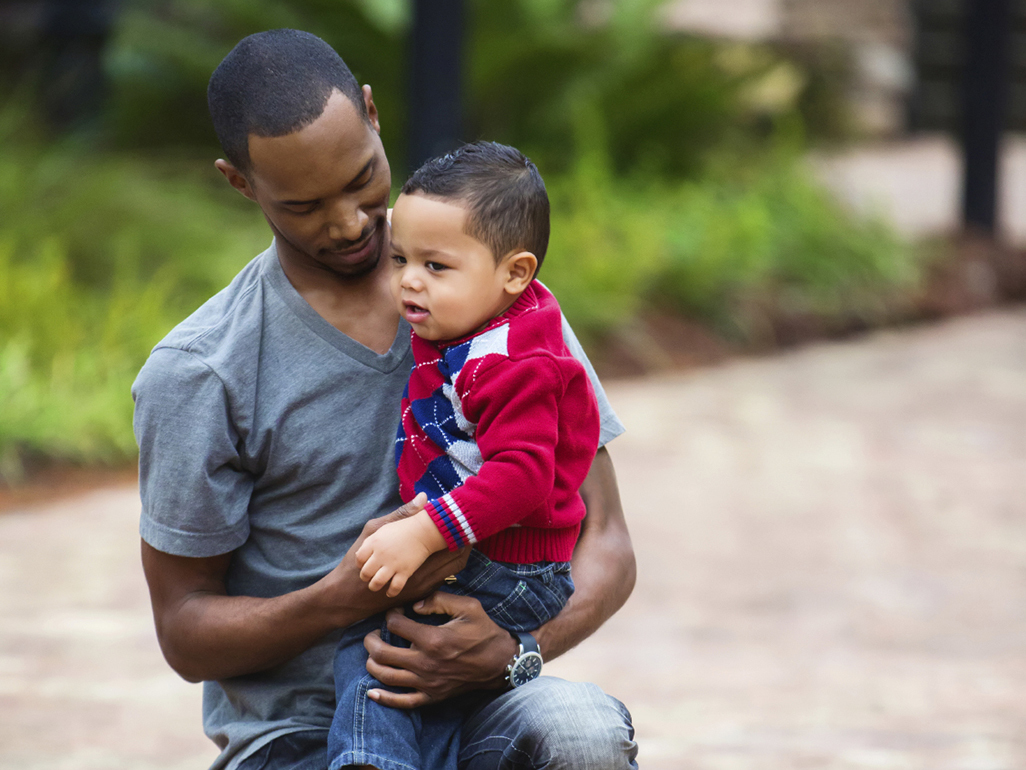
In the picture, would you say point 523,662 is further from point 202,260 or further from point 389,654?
point 202,260

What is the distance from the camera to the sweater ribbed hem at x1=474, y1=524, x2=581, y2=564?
176 cm

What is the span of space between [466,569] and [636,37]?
26.7ft

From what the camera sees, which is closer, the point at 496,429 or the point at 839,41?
the point at 496,429

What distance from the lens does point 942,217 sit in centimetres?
1041

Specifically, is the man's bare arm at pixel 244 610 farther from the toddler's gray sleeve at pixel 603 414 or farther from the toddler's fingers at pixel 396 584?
the toddler's gray sleeve at pixel 603 414

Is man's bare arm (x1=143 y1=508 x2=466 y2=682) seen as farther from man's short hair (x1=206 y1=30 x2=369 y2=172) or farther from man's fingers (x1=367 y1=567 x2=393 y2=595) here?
man's short hair (x1=206 y1=30 x2=369 y2=172)

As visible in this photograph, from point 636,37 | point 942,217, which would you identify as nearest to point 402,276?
point 636,37

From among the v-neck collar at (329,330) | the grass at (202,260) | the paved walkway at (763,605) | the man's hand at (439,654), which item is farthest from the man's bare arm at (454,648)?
the grass at (202,260)

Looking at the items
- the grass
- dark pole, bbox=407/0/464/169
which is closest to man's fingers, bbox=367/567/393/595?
the grass

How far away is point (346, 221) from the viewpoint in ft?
5.70

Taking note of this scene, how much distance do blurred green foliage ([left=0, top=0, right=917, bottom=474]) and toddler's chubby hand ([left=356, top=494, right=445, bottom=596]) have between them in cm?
383

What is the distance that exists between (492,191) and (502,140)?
286 inches

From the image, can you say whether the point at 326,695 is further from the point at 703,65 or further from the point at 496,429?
the point at 703,65

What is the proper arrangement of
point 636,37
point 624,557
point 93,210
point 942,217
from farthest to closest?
1. point 942,217
2. point 636,37
3. point 93,210
4. point 624,557
